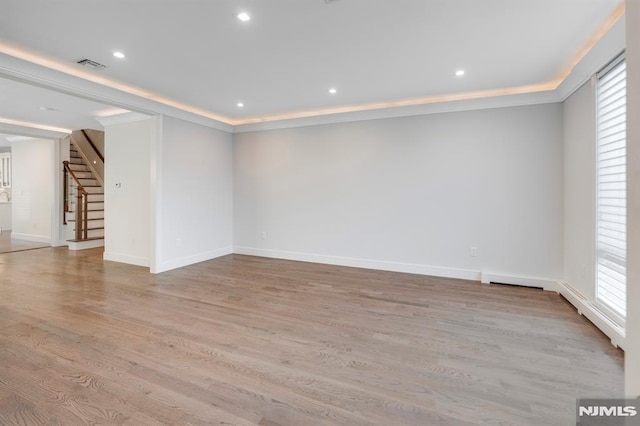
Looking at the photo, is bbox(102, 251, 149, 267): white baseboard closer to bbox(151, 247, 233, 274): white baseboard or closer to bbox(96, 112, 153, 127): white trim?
bbox(151, 247, 233, 274): white baseboard

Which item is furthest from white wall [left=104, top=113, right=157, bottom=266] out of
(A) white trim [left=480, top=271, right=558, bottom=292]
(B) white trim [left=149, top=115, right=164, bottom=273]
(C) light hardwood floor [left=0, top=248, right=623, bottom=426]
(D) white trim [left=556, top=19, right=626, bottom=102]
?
(D) white trim [left=556, top=19, right=626, bottom=102]

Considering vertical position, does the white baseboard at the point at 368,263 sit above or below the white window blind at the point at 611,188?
below

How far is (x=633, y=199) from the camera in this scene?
0.98m

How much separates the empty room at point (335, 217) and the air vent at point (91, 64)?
0.46ft

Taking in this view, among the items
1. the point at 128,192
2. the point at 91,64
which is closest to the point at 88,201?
the point at 128,192

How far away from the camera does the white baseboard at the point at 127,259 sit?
5168 millimetres

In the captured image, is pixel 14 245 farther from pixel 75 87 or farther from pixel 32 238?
pixel 75 87

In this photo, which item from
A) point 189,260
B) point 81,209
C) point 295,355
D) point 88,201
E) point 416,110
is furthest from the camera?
point 88,201

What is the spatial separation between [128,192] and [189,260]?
66.6 inches

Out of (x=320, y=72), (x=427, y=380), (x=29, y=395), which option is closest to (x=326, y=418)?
(x=427, y=380)

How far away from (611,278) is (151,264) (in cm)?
578

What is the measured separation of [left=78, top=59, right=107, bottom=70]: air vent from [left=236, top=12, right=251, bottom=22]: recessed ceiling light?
6.32 ft

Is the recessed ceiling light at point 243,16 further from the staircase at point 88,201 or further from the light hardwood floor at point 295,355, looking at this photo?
the staircase at point 88,201

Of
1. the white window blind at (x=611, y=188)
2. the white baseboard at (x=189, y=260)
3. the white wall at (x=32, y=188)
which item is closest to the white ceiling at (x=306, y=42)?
the white window blind at (x=611, y=188)
